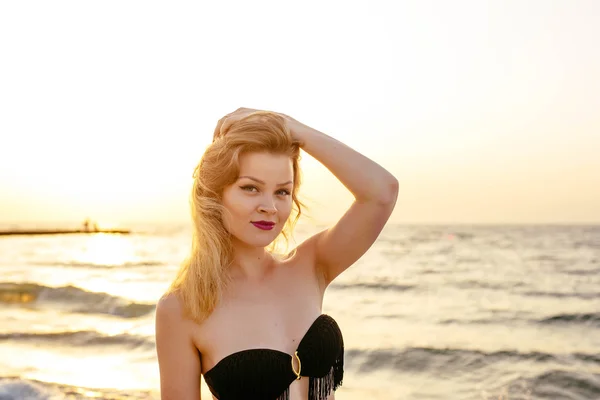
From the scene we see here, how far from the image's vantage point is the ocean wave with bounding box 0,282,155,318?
1809 cm

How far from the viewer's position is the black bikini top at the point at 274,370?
3252mm

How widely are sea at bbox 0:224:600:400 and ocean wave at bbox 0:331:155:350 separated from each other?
34 millimetres

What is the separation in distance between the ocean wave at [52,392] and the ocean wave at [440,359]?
367 centimetres

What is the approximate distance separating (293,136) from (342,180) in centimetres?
33

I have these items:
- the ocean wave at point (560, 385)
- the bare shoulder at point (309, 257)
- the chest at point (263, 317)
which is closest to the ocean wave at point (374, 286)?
the ocean wave at point (560, 385)

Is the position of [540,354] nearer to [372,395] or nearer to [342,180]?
[372,395]

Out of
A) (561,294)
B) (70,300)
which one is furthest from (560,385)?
(70,300)

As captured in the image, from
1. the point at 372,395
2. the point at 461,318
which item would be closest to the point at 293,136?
the point at 372,395

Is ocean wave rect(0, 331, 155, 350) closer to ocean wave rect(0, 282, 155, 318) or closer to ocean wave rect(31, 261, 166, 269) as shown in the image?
ocean wave rect(0, 282, 155, 318)

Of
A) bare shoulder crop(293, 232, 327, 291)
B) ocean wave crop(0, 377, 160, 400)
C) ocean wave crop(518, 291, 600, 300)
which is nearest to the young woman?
bare shoulder crop(293, 232, 327, 291)

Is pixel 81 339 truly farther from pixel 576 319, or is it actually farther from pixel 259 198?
pixel 259 198

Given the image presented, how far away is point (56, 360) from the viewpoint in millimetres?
11531

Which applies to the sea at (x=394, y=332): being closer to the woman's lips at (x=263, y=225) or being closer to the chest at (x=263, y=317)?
the chest at (x=263, y=317)

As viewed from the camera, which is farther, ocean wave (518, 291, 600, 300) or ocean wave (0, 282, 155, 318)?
ocean wave (518, 291, 600, 300)
